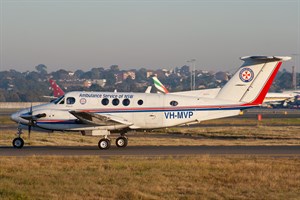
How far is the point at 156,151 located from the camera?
102 ft

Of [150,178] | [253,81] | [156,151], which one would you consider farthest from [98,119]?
[150,178]

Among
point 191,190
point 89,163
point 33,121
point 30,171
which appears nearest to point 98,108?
point 33,121

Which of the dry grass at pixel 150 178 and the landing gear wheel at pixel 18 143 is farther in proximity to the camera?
the landing gear wheel at pixel 18 143

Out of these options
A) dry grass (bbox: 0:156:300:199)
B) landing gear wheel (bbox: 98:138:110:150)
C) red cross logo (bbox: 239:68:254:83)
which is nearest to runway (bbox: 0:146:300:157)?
landing gear wheel (bbox: 98:138:110:150)

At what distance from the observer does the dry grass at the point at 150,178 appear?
18.4 meters

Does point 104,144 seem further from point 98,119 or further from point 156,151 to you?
point 156,151

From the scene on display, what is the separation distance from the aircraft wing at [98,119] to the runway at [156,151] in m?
1.27

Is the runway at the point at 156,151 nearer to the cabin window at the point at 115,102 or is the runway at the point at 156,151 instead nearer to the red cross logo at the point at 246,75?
the cabin window at the point at 115,102

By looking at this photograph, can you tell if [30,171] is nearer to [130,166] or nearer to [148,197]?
[130,166]

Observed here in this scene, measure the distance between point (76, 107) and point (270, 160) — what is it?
1129cm

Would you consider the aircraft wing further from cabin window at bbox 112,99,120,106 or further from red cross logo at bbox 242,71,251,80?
red cross logo at bbox 242,71,251,80

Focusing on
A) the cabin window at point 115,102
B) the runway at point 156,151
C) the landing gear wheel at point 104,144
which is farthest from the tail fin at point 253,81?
the landing gear wheel at point 104,144

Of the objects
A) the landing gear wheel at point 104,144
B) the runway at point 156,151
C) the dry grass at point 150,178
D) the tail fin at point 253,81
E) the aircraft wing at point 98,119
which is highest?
the tail fin at point 253,81

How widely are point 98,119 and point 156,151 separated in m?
3.51
